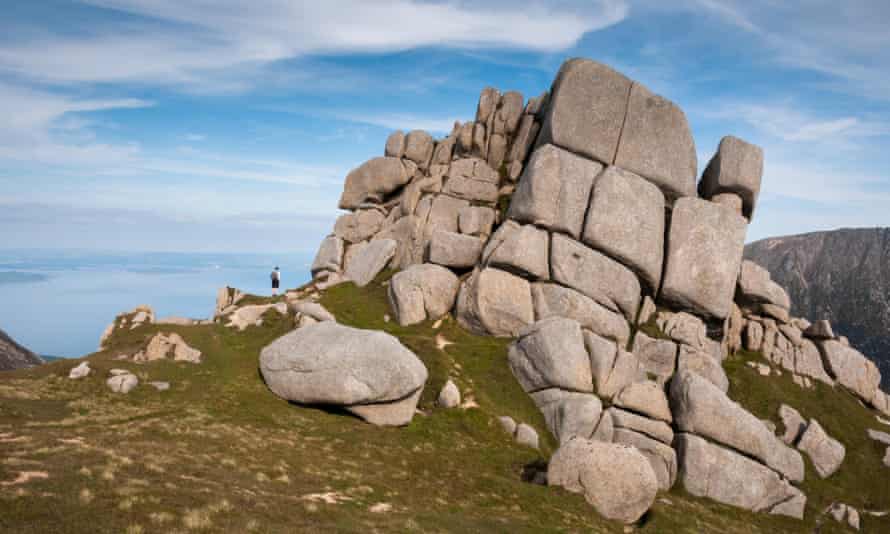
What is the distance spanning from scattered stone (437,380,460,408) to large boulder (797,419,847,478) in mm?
42502

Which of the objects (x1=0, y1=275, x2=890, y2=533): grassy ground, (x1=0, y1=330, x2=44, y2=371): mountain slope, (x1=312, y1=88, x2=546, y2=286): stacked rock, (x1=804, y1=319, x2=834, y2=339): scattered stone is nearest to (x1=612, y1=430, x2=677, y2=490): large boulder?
(x1=0, y1=275, x2=890, y2=533): grassy ground

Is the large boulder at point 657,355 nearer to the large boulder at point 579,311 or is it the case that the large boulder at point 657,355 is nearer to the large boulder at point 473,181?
the large boulder at point 579,311

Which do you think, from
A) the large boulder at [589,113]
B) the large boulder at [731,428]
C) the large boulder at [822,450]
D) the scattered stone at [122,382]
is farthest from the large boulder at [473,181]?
the scattered stone at [122,382]

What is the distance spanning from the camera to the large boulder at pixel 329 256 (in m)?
93.9

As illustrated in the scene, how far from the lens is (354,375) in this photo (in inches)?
1842

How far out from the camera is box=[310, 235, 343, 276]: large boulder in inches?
3696

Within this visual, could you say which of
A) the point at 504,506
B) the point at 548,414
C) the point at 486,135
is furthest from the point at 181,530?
the point at 486,135

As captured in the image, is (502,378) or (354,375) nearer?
(354,375)

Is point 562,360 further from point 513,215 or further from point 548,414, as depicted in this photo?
point 513,215

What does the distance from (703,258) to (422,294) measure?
39.5m

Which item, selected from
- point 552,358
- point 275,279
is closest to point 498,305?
point 552,358

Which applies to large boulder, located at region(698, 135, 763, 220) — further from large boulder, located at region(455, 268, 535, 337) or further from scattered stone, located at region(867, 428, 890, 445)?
large boulder, located at region(455, 268, 535, 337)

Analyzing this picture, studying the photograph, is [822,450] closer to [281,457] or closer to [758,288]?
[758,288]

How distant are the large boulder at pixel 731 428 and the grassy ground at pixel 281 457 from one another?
15.9 feet
